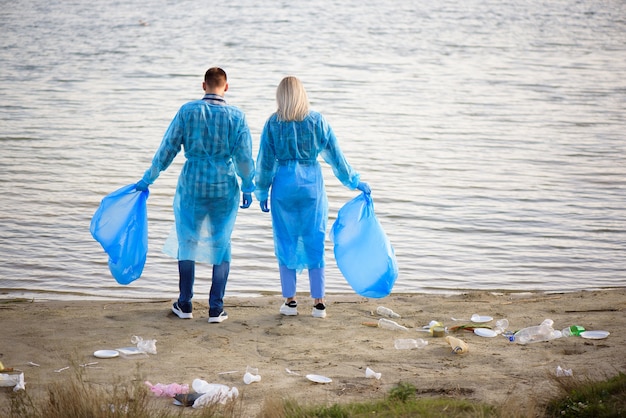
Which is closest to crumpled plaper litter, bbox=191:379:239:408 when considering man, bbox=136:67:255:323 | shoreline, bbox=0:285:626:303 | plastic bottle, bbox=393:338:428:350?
plastic bottle, bbox=393:338:428:350

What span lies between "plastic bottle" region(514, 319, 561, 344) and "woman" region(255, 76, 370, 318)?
147 cm

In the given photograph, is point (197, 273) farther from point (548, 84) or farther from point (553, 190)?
point (548, 84)

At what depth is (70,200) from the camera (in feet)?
34.0

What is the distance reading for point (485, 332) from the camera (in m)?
6.27

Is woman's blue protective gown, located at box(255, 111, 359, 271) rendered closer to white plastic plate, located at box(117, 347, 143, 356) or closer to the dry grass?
white plastic plate, located at box(117, 347, 143, 356)

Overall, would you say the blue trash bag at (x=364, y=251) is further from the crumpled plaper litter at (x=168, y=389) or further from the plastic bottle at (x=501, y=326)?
the crumpled plaper litter at (x=168, y=389)

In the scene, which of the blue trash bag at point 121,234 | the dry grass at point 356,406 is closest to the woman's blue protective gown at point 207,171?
the blue trash bag at point 121,234

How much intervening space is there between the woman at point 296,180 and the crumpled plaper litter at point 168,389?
1814mm

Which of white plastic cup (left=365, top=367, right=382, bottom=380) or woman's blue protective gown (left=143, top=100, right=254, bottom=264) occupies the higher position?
woman's blue protective gown (left=143, top=100, right=254, bottom=264)

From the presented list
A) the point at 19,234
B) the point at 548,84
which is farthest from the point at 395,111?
the point at 19,234

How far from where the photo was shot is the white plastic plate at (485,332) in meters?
6.24

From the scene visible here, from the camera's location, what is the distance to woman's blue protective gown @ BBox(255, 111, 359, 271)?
6.53 meters

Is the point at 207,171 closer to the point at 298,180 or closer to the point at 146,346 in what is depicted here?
the point at 298,180

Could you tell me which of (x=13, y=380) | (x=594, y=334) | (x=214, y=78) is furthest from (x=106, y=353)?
(x=594, y=334)
